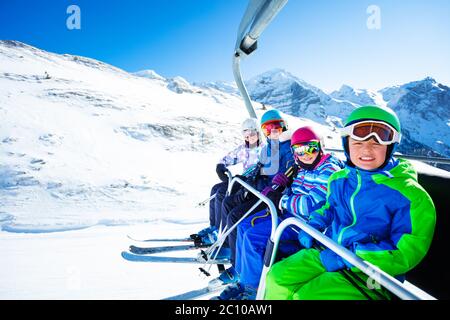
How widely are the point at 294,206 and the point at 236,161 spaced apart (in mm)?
2355

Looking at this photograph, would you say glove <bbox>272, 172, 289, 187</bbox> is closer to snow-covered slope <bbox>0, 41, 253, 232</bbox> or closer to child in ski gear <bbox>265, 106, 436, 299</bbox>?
child in ski gear <bbox>265, 106, 436, 299</bbox>

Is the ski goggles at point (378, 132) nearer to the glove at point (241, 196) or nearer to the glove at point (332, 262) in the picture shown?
the glove at point (332, 262)

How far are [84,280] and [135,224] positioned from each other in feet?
6.68

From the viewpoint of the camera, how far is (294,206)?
217 centimetres

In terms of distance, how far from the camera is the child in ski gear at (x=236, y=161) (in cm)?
377

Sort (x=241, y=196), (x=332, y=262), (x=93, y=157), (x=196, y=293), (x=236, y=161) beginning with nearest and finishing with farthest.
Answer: (x=332, y=262)
(x=196, y=293)
(x=241, y=196)
(x=236, y=161)
(x=93, y=157)

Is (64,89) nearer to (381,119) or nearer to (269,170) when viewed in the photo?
(269,170)

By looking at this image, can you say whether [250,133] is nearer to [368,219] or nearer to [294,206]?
[294,206]

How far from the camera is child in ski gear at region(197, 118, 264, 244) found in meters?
3.77

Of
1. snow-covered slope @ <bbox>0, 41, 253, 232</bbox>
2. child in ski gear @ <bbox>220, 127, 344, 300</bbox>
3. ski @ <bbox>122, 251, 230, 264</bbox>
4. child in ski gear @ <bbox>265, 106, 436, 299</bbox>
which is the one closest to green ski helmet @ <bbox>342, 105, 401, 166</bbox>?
child in ski gear @ <bbox>265, 106, 436, 299</bbox>

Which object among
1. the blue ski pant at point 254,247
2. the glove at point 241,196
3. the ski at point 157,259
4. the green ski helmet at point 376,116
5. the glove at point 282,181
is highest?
the green ski helmet at point 376,116

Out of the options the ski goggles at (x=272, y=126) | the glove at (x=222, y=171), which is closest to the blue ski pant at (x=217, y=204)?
the glove at (x=222, y=171)

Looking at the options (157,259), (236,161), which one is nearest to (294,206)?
(157,259)
